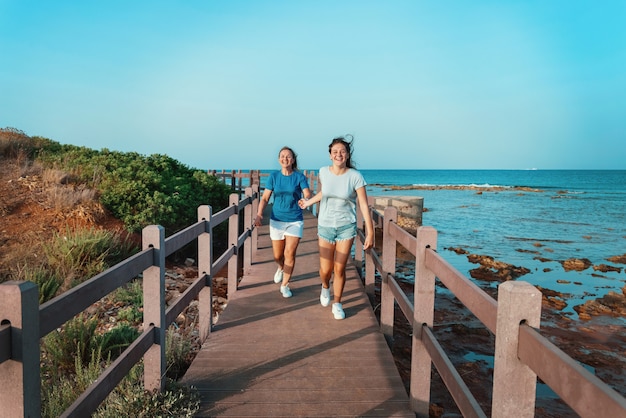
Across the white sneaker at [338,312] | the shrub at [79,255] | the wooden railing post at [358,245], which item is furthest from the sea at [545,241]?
the shrub at [79,255]

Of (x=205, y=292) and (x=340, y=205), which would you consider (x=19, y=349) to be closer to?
(x=205, y=292)

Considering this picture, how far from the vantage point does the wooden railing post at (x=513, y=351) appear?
6.28 feet

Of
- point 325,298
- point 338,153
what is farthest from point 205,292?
point 338,153

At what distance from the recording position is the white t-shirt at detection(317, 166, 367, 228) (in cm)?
536

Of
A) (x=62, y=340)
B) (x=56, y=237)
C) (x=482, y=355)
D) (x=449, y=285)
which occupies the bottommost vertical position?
(x=482, y=355)

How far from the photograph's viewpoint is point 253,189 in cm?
955

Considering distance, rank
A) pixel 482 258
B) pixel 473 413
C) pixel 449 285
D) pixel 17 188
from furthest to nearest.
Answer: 1. pixel 482 258
2. pixel 17 188
3. pixel 449 285
4. pixel 473 413

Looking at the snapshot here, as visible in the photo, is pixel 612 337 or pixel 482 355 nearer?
pixel 482 355

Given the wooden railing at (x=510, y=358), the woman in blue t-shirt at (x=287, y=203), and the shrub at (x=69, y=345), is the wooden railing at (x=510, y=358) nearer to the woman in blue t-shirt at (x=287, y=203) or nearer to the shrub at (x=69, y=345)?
the woman in blue t-shirt at (x=287, y=203)

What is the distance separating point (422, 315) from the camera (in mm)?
3553

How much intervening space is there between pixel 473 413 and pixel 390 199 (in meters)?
12.9

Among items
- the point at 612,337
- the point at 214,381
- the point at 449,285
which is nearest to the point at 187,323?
the point at 214,381

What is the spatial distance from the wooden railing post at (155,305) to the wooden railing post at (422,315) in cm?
179

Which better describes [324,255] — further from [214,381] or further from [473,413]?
[473,413]
